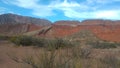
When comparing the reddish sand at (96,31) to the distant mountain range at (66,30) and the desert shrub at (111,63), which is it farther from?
the desert shrub at (111,63)

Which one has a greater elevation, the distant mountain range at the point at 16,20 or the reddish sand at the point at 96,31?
the distant mountain range at the point at 16,20

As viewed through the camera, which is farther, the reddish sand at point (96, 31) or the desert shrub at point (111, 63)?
the reddish sand at point (96, 31)

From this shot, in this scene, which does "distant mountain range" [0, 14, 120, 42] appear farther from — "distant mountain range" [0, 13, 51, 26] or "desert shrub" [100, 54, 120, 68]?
"desert shrub" [100, 54, 120, 68]

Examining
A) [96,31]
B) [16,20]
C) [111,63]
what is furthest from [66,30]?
[111,63]

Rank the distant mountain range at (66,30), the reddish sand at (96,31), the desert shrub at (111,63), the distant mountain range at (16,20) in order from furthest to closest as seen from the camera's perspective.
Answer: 1. the distant mountain range at (16,20)
2. the distant mountain range at (66,30)
3. the reddish sand at (96,31)
4. the desert shrub at (111,63)

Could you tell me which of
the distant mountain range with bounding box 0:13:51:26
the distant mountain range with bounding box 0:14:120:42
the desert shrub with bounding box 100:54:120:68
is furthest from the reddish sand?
the desert shrub with bounding box 100:54:120:68

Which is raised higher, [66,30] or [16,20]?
[16,20]

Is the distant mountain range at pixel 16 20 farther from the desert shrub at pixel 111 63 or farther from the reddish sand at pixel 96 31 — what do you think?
the desert shrub at pixel 111 63

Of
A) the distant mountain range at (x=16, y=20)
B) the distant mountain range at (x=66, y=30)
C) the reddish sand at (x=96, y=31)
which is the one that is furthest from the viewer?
the distant mountain range at (x=16, y=20)

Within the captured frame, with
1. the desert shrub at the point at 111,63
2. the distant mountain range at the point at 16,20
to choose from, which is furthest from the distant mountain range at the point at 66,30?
the desert shrub at the point at 111,63

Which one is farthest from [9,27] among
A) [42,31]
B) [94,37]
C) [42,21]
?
[42,21]

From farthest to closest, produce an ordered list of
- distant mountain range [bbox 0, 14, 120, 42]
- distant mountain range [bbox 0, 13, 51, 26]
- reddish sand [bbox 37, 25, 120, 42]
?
distant mountain range [bbox 0, 13, 51, 26]
distant mountain range [bbox 0, 14, 120, 42]
reddish sand [bbox 37, 25, 120, 42]

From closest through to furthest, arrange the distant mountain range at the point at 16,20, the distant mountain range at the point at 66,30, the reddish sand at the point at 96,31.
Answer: the reddish sand at the point at 96,31 < the distant mountain range at the point at 66,30 < the distant mountain range at the point at 16,20

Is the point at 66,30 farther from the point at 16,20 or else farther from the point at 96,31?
the point at 16,20
